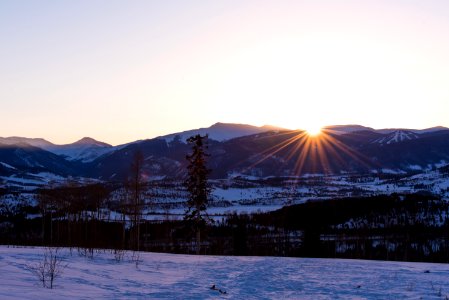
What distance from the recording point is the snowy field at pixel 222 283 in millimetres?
14602

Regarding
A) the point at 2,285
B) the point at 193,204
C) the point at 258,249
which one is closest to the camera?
the point at 2,285

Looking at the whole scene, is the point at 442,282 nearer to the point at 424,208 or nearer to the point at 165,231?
the point at 165,231

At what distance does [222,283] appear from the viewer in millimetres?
19422

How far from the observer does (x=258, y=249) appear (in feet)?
391

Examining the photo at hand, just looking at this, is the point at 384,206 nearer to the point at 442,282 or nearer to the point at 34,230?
the point at 34,230

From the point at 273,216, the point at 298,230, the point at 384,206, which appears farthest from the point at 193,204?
the point at 384,206

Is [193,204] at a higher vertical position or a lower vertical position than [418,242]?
higher

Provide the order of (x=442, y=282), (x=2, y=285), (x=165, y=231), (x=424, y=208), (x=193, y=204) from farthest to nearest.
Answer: (x=424, y=208) → (x=165, y=231) → (x=193, y=204) → (x=442, y=282) → (x=2, y=285)

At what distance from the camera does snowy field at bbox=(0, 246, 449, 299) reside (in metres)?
14.6

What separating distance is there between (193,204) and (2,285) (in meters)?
46.1

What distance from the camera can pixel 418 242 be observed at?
13162 centimetres

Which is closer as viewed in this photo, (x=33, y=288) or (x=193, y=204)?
(x=33, y=288)

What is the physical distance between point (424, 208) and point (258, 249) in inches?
3859

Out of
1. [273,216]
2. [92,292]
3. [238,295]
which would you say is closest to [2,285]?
[92,292]
